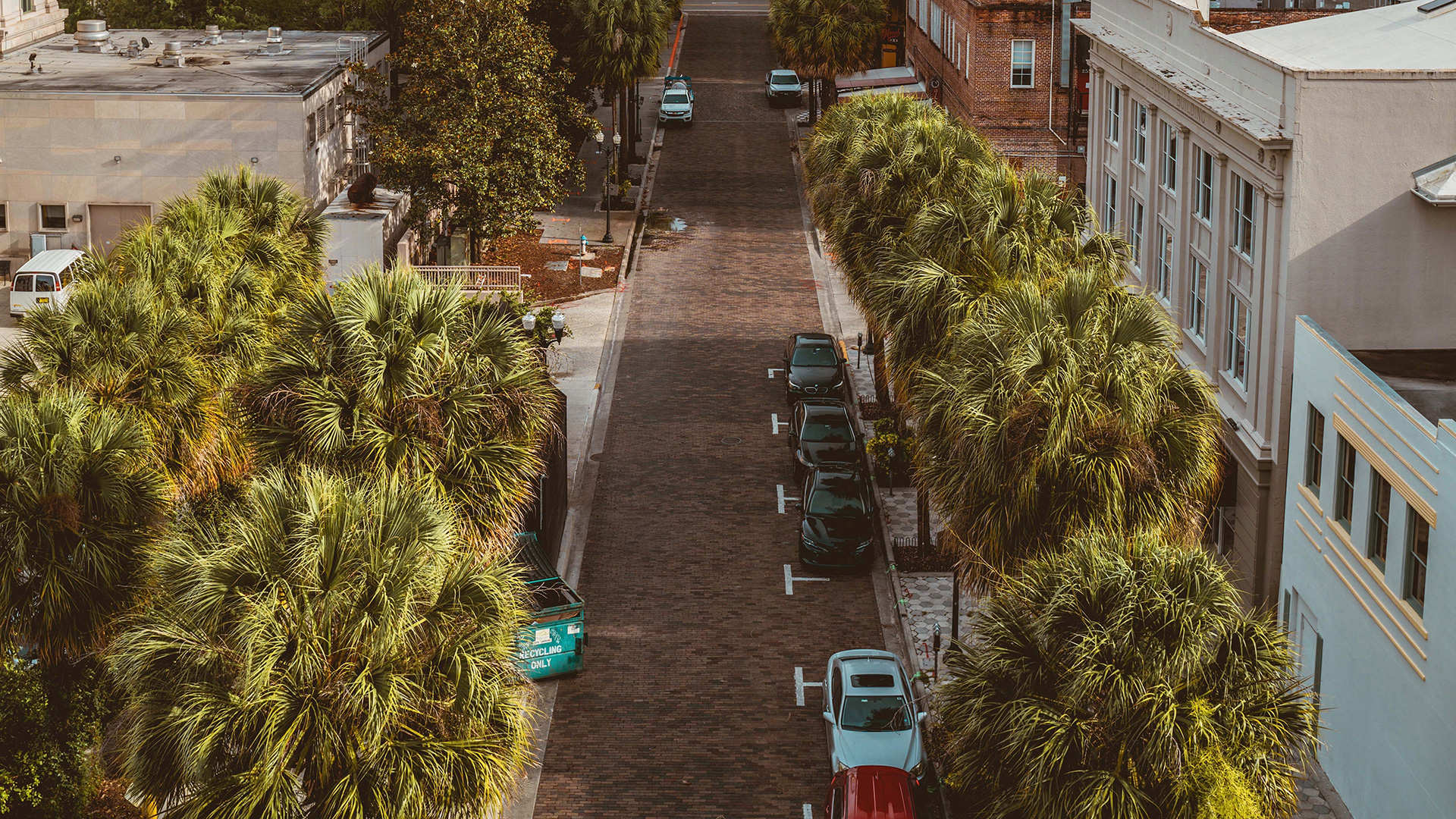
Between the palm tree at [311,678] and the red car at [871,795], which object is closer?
the palm tree at [311,678]

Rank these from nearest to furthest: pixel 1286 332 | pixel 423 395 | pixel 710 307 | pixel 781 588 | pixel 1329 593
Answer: pixel 423 395 < pixel 1329 593 < pixel 1286 332 < pixel 781 588 < pixel 710 307

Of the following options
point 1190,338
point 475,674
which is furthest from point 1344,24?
point 475,674

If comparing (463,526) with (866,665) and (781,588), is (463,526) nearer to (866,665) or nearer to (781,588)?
(866,665)

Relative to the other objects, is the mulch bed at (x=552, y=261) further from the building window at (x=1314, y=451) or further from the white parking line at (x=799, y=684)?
the building window at (x=1314, y=451)

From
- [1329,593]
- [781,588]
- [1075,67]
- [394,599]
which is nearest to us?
[394,599]

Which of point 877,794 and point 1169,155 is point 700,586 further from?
point 1169,155

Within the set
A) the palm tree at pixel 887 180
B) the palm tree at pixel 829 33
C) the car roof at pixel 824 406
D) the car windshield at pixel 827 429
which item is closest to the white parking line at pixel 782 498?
the car windshield at pixel 827 429

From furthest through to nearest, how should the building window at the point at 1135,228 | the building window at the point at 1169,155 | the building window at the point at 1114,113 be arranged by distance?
the building window at the point at 1114,113 < the building window at the point at 1135,228 < the building window at the point at 1169,155
